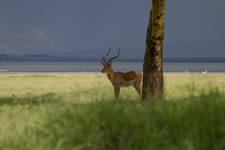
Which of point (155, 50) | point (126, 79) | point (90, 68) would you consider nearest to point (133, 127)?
point (155, 50)

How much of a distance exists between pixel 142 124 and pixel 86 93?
16.2 meters

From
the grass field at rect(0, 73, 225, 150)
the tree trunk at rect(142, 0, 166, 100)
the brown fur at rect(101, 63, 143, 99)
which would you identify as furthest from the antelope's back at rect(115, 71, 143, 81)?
the grass field at rect(0, 73, 225, 150)

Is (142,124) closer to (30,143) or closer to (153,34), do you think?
(30,143)

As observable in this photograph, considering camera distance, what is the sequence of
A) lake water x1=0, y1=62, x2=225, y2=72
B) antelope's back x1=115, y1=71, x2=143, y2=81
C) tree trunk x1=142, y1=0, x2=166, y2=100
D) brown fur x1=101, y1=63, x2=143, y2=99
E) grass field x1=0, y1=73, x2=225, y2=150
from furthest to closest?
lake water x1=0, y1=62, x2=225, y2=72 < antelope's back x1=115, y1=71, x2=143, y2=81 < brown fur x1=101, y1=63, x2=143, y2=99 < tree trunk x1=142, y1=0, x2=166, y2=100 < grass field x1=0, y1=73, x2=225, y2=150

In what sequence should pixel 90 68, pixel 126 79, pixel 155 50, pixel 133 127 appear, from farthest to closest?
pixel 90 68 < pixel 126 79 < pixel 155 50 < pixel 133 127

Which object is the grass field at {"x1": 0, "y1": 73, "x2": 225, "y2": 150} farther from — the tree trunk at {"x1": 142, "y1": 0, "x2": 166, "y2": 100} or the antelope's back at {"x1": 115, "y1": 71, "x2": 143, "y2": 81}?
the antelope's back at {"x1": 115, "y1": 71, "x2": 143, "y2": 81}

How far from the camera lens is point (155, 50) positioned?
1956 cm

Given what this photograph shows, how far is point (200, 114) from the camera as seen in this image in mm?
10867

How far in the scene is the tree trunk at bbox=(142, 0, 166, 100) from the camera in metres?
19.4

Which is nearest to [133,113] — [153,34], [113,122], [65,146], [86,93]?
[113,122]

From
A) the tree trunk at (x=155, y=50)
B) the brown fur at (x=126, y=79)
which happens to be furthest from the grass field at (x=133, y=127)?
the brown fur at (x=126, y=79)

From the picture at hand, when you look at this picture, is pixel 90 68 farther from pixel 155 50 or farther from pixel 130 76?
pixel 155 50

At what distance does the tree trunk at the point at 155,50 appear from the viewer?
19.4 m

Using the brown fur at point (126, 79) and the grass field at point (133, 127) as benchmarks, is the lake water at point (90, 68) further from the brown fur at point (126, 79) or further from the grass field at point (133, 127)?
the grass field at point (133, 127)
